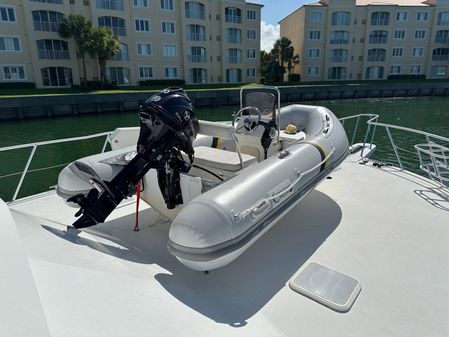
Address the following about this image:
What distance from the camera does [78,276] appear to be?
1.65m

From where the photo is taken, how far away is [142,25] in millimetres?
29484

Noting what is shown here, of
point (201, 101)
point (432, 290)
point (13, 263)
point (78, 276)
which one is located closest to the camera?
point (13, 263)

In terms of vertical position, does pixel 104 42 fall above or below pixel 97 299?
above

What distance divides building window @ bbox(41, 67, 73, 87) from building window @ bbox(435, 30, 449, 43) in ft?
149

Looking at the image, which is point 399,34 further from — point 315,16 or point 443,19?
point 315,16

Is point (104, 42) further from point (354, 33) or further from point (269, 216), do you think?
point (354, 33)

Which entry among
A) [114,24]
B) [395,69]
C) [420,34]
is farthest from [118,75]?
[420,34]

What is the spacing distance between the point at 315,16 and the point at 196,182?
1675 inches

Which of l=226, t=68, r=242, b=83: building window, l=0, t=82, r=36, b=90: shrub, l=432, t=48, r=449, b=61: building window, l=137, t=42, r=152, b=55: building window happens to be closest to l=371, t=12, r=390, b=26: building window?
l=432, t=48, r=449, b=61: building window

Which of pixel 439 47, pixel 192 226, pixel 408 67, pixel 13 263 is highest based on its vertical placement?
pixel 439 47

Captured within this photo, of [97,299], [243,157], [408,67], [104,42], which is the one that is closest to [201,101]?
[104,42]

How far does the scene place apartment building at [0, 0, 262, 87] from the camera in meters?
25.2

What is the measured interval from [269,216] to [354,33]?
1752 inches

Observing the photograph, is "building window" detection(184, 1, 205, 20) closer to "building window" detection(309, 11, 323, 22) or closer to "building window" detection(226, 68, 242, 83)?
"building window" detection(226, 68, 242, 83)
